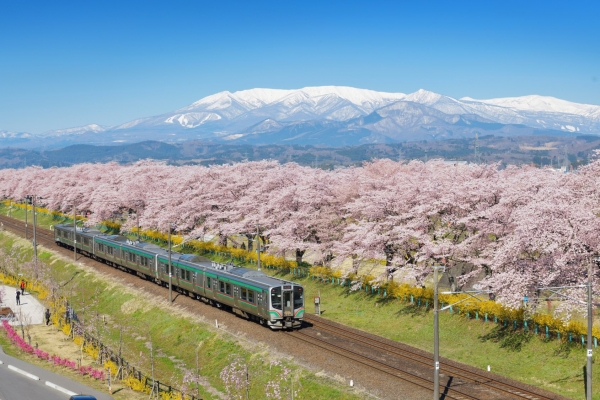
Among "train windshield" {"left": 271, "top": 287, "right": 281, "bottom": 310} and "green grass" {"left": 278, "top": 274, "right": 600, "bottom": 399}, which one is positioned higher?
"train windshield" {"left": 271, "top": 287, "right": 281, "bottom": 310}

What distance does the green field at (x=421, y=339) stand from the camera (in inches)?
1188

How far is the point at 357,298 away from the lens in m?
47.4

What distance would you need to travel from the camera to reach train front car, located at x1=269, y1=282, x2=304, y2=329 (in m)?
38.1

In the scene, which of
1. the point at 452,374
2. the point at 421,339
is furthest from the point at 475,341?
the point at 452,374

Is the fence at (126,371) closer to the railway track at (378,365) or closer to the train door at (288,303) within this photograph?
the railway track at (378,365)

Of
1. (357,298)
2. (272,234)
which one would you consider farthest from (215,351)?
(272,234)

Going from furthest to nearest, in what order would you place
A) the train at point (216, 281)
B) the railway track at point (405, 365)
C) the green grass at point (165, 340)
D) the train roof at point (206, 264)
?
1. the train roof at point (206, 264)
2. the train at point (216, 281)
3. the green grass at point (165, 340)
4. the railway track at point (405, 365)

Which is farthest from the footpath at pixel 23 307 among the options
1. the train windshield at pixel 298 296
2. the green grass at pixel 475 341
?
the green grass at pixel 475 341

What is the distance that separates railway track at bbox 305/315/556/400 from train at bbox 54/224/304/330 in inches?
125

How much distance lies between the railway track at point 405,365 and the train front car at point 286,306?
867 millimetres

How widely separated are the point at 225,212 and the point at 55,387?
37335mm

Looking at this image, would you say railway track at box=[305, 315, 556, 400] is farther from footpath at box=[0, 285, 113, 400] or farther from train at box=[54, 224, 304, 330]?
footpath at box=[0, 285, 113, 400]

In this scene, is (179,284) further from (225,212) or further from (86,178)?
(86,178)

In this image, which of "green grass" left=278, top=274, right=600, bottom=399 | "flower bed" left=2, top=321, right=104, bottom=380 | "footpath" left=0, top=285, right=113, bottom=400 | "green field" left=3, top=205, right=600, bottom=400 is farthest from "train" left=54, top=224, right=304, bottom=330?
"flower bed" left=2, top=321, right=104, bottom=380
